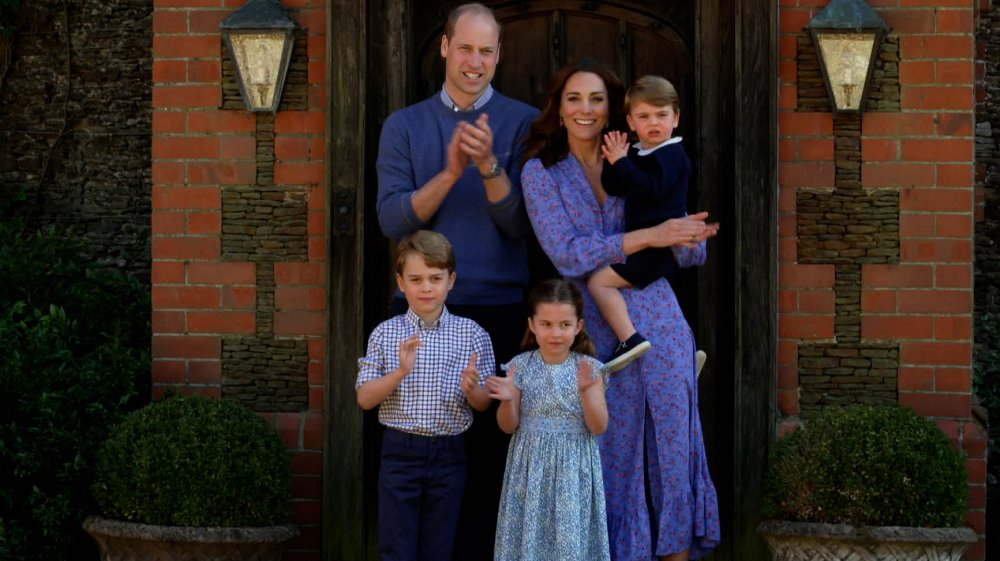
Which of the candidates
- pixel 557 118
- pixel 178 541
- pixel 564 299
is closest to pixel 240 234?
pixel 178 541

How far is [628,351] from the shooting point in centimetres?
437

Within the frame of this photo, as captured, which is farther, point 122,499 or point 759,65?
point 759,65

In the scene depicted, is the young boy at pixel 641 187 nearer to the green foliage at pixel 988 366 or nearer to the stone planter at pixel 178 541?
the stone planter at pixel 178 541

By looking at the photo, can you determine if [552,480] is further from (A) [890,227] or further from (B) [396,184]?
(A) [890,227]

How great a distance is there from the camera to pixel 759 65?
17.2ft

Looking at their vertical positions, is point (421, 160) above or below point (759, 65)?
below

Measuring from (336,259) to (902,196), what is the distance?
2204 mm

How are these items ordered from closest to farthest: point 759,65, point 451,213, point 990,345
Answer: point 451,213, point 759,65, point 990,345

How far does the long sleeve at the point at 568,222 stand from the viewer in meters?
4.46

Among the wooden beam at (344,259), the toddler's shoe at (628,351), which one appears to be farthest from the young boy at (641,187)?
the wooden beam at (344,259)

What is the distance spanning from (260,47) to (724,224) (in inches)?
76.7

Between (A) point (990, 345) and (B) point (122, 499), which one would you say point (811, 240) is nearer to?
(A) point (990, 345)

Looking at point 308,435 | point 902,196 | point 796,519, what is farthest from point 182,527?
point 902,196

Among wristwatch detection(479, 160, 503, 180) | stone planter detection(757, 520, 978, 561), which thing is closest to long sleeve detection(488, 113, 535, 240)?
wristwatch detection(479, 160, 503, 180)
